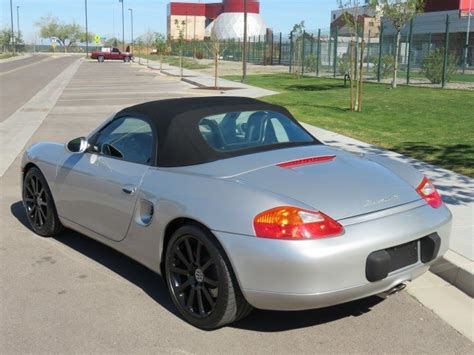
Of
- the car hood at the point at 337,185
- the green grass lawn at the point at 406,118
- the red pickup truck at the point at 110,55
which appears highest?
the red pickup truck at the point at 110,55

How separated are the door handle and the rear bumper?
0.93m

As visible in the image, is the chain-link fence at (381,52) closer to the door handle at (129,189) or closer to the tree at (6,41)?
the door handle at (129,189)

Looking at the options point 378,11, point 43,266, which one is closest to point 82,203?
point 43,266

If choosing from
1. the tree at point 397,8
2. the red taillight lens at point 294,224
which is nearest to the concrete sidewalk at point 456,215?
the red taillight lens at point 294,224

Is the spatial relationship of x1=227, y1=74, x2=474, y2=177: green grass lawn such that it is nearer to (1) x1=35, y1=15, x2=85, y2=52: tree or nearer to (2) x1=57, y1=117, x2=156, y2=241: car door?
(2) x1=57, y1=117, x2=156, y2=241: car door

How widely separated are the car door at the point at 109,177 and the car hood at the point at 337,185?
0.95 meters

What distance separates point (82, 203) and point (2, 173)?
14.0 feet

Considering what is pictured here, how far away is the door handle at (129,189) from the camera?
3.97 metres

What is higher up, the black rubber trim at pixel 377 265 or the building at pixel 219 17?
the building at pixel 219 17

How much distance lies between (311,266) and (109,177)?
74.4 inches

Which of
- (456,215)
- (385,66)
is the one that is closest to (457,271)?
(456,215)

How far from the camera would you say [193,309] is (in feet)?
11.9

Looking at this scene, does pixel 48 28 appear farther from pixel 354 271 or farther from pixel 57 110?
pixel 354 271

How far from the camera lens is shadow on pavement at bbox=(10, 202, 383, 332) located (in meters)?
3.64
